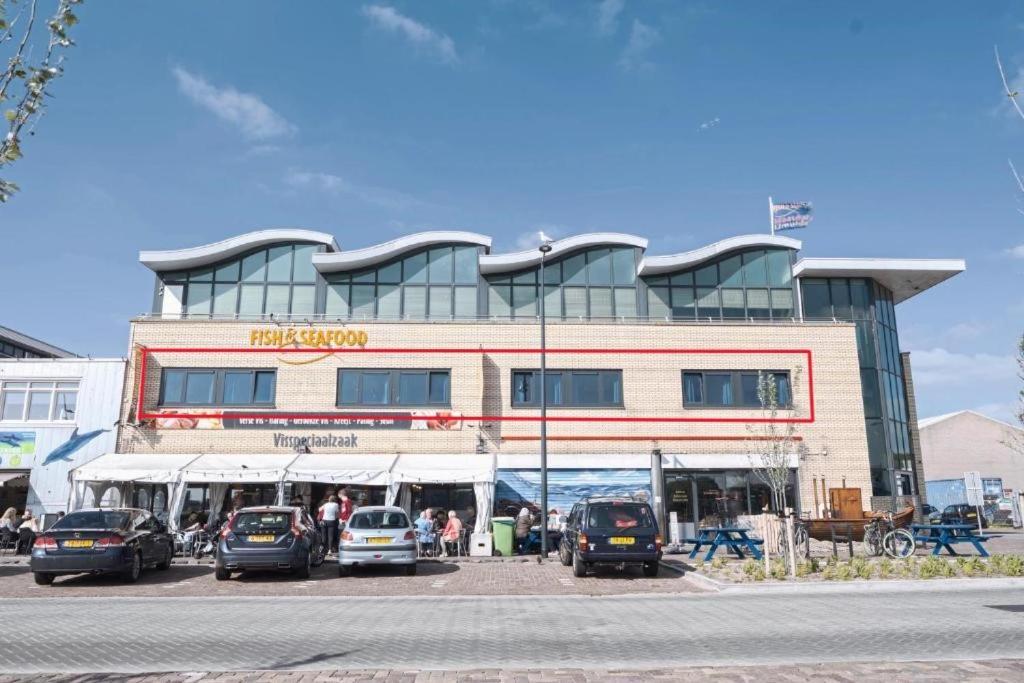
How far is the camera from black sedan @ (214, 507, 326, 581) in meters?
15.0

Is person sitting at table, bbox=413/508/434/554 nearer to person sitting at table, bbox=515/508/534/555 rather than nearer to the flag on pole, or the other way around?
person sitting at table, bbox=515/508/534/555

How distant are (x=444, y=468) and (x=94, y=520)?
33.2 feet

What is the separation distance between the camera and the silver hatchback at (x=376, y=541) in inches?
627

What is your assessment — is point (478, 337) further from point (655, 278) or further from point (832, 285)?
point (832, 285)

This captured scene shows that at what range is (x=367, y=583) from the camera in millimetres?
15125

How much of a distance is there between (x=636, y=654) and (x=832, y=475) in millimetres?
20077

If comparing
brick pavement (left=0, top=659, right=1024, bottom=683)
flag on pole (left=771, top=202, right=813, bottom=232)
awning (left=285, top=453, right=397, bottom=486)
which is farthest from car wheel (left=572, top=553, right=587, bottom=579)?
flag on pole (left=771, top=202, right=813, bottom=232)

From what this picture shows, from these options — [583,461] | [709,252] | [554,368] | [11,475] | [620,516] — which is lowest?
[620,516]

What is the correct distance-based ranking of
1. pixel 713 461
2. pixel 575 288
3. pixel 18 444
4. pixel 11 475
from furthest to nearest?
1. pixel 575 288
2. pixel 713 461
3. pixel 18 444
4. pixel 11 475

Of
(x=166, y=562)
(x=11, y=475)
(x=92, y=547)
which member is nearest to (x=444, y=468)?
(x=166, y=562)

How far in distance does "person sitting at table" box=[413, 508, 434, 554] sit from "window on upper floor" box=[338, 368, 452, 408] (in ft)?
15.6

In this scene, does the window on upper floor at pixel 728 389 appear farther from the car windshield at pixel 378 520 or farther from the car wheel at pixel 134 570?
the car wheel at pixel 134 570

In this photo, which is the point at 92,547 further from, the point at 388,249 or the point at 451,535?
the point at 388,249

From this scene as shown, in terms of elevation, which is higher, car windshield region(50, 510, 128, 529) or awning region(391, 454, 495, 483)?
awning region(391, 454, 495, 483)
